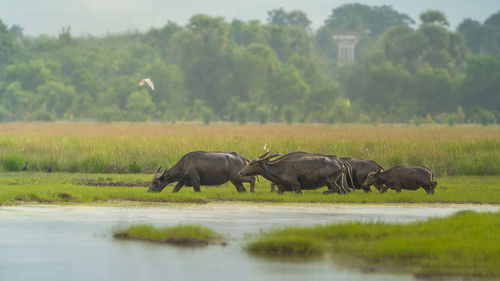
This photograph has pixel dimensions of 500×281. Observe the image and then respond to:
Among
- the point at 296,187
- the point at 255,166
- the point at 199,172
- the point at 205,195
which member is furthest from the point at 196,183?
the point at 296,187

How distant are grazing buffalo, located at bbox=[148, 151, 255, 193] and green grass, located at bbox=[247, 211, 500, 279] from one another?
6.56 meters

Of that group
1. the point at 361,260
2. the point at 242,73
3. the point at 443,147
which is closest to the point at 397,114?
the point at 242,73

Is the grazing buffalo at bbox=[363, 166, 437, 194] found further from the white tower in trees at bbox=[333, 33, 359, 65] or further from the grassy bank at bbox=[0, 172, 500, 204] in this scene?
the white tower in trees at bbox=[333, 33, 359, 65]

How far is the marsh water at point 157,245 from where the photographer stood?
10.2 m

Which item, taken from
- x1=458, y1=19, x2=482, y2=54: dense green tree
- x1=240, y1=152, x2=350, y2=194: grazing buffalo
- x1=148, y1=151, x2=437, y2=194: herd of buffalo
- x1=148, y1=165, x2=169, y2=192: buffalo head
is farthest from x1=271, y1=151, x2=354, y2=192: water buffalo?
x1=458, y1=19, x2=482, y2=54: dense green tree

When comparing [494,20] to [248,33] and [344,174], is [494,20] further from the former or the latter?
[344,174]

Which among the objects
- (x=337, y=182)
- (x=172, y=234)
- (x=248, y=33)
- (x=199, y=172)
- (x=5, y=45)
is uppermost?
(x=248, y=33)

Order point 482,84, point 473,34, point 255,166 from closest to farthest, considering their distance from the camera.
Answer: point 255,166 < point 482,84 < point 473,34

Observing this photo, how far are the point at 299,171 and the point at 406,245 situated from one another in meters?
7.56

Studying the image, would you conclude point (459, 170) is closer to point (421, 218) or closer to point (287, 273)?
point (421, 218)

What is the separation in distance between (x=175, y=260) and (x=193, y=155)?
8568 mm

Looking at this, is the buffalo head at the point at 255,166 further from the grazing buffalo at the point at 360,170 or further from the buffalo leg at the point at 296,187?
the grazing buffalo at the point at 360,170

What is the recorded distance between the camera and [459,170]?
2664 cm

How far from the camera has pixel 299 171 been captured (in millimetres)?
19062
